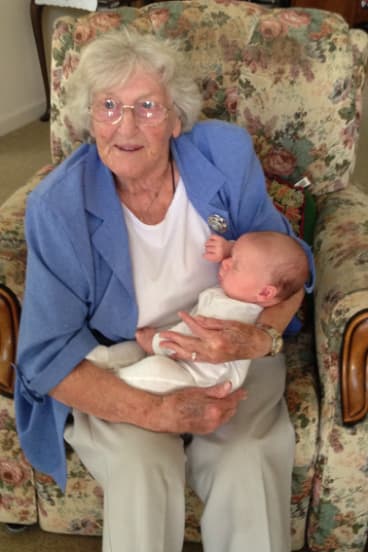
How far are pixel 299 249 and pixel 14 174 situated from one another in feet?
7.91

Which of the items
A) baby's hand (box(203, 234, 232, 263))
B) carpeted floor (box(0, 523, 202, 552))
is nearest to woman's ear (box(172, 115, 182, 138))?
baby's hand (box(203, 234, 232, 263))

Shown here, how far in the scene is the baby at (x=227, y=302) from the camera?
1162mm

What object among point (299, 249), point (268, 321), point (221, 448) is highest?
point (299, 249)

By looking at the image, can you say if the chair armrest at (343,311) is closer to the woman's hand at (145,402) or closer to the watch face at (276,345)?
the watch face at (276,345)

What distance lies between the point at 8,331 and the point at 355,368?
2.25 feet

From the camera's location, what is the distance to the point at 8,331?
1.20 meters

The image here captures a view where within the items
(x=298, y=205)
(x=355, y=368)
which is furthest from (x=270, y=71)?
(x=355, y=368)

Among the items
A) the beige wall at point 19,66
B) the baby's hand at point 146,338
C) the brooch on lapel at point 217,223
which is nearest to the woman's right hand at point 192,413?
the baby's hand at point 146,338

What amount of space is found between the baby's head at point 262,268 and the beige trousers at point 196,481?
25 centimetres

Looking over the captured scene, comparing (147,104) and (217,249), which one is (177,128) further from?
(217,249)

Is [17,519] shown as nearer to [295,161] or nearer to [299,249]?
[299,249]

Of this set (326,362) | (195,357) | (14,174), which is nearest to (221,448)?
(195,357)

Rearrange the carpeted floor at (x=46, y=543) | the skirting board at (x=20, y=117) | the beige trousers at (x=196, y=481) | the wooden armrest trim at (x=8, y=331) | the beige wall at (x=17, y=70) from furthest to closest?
the skirting board at (x=20, y=117), the beige wall at (x=17, y=70), the carpeted floor at (x=46, y=543), the wooden armrest trim at (x=8, y=331), the beige trousers at (x=196, y=481)

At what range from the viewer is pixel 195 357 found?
46.0 inches
